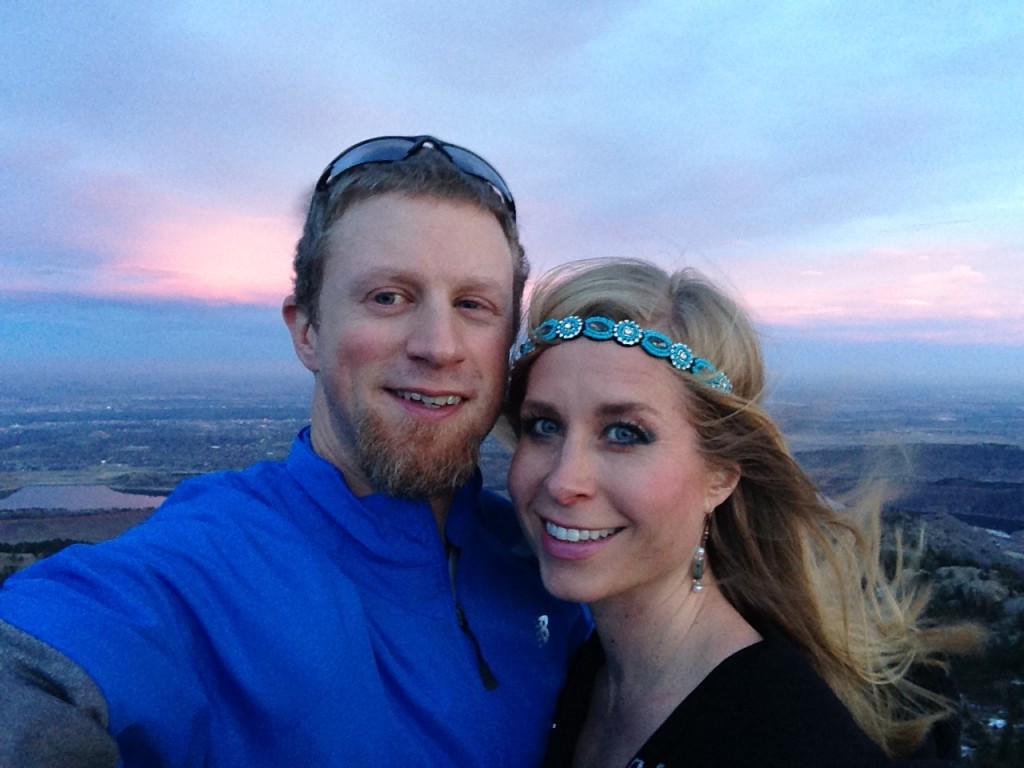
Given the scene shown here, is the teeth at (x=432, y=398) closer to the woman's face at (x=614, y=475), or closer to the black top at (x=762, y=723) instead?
the woman's face at (x=614, y=475)

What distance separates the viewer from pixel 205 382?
49.8 m

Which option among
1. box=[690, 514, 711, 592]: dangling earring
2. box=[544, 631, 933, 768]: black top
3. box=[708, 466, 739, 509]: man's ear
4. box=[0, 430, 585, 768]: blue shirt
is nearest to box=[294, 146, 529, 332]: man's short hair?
box=[0, 430, 585, 768]: blue shirt

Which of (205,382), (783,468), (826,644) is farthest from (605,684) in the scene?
(205,382)

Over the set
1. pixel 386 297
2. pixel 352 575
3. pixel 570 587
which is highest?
pixel 386 297

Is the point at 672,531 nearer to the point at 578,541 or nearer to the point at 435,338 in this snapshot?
the point at 578,541

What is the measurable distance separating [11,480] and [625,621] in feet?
83.3

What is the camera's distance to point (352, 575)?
2.46 meters

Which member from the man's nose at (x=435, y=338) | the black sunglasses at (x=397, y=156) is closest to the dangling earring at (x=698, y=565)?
the man's nose at (x=435, y=338)

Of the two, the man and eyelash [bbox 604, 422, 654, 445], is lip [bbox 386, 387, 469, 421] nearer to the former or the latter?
the man

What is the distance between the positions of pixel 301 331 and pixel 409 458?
0.89 m

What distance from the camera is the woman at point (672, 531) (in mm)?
2594

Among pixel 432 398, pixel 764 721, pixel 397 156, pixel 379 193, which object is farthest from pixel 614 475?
pixel 397 156

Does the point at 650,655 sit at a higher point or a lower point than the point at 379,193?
lower

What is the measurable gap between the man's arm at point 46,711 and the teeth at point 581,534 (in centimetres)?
163
